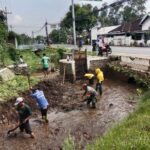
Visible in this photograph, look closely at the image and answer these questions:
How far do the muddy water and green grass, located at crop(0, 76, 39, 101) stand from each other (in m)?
2.43

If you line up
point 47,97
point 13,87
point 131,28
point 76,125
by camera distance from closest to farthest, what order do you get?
point 76,125
point 47,97
point 13,87
point 131,28

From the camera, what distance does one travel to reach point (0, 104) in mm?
15297

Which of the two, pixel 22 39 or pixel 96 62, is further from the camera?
pixel 22 39

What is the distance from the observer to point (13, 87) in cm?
1853

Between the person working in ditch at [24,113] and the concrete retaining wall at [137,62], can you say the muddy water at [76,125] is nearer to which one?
the person working in ditch at [24,113]

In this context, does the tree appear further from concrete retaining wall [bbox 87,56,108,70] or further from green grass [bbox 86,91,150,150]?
green grass [bbox 86,91,150,150]

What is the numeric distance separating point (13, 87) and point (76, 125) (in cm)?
636

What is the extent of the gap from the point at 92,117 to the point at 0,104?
4.34 m

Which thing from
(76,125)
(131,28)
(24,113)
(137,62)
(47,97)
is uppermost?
(131,28)

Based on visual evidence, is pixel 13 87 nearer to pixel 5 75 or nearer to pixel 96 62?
pixel 5 75

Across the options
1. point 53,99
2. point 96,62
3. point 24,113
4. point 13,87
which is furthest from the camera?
point 96,62

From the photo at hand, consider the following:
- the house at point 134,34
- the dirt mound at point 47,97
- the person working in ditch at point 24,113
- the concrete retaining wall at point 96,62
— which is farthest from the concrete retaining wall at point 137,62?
the house at point 134,34

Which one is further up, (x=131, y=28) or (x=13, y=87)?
(x=131, y=28)

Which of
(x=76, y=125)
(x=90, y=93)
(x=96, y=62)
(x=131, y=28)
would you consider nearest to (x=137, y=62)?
(x=96, y=62)
